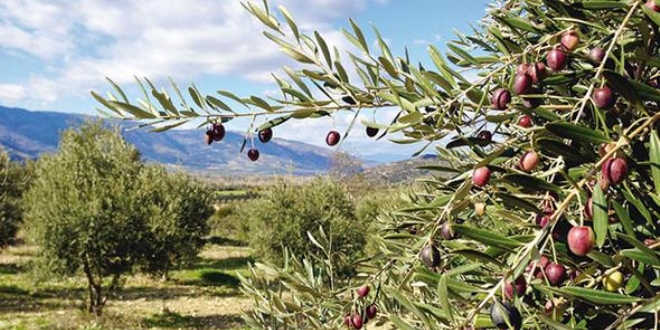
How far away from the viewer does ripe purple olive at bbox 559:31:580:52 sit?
3.93 ft

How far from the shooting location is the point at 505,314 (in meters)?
0.84

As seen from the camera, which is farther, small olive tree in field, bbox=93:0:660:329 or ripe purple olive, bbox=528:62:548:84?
ripe purple olive, bbox=528:62:548:84

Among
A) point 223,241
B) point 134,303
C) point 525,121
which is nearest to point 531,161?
point 525,121

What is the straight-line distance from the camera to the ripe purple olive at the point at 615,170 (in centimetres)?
85

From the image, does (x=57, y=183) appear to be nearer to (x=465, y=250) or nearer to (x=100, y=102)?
(x=100, y=102)

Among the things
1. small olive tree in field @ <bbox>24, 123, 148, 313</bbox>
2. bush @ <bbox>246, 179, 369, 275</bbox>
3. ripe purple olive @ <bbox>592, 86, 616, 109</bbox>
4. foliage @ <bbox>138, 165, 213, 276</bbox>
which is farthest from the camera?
bush @ <bbox>246, 179, 369, 275</bbox>

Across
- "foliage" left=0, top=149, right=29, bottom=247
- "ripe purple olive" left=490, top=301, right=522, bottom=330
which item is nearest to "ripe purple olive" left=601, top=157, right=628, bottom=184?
"ripe purple olive" left=490, top=301, right=522, bottom=330

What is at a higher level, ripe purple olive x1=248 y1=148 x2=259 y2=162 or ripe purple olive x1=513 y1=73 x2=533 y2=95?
ripe purple olive x1=513 y1=73 x2=533 y2=95

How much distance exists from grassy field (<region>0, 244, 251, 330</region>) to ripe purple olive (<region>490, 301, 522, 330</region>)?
1211 centimetres

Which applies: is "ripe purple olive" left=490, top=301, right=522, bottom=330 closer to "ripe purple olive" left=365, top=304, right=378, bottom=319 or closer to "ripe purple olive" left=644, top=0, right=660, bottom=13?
"ripe purple olive" left=644, top=0, right=660, bottom=13

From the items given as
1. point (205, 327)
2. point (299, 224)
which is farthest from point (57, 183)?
point (299, 224)

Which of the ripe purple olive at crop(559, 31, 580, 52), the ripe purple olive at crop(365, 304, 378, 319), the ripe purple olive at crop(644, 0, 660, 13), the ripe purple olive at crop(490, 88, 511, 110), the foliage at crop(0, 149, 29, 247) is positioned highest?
the ripe purple olive at crop(644, 0, 660, 13)

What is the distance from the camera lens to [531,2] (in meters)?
1.77

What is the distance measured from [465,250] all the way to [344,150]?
2162 inches
